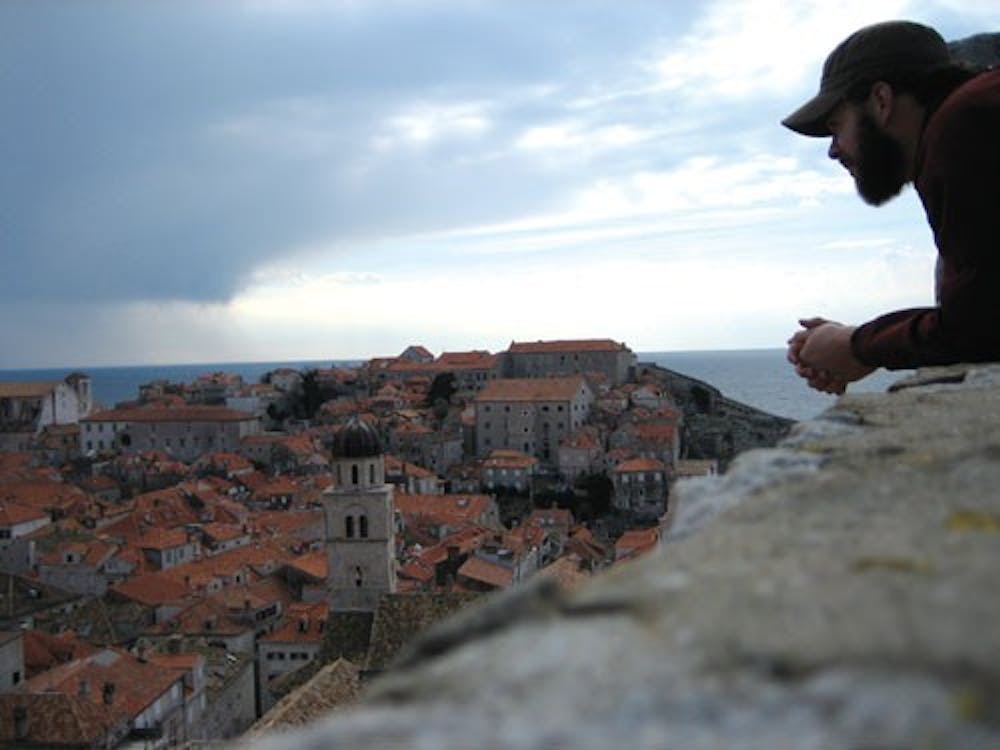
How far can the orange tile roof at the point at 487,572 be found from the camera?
29469mm

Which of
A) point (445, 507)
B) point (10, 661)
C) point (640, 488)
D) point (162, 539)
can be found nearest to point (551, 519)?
point (445, 507)

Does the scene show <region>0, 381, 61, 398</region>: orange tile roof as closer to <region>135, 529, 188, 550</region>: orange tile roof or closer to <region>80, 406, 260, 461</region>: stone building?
<region>80, 406, 260, 461</region>: stone building

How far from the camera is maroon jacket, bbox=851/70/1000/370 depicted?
246cm

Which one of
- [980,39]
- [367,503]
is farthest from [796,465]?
[367,503]

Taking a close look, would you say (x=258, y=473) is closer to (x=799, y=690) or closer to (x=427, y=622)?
(x=427, y=622)

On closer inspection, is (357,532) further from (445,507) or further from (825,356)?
(445,507)

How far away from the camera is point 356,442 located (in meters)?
21.2

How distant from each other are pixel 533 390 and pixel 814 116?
6258 centimetres

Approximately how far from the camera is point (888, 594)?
114 cm

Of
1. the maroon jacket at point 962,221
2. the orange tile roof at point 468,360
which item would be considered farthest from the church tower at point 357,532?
the orange tile roof at point 468,360

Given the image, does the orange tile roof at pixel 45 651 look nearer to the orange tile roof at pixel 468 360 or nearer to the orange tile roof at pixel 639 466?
the orange tile roof at pixel 639 466

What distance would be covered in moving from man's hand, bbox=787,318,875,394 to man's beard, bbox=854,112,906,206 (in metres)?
0.48

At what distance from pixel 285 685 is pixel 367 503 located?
4582 millimetres

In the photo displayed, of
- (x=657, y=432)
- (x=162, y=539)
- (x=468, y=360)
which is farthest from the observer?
(x=468, y=360)
